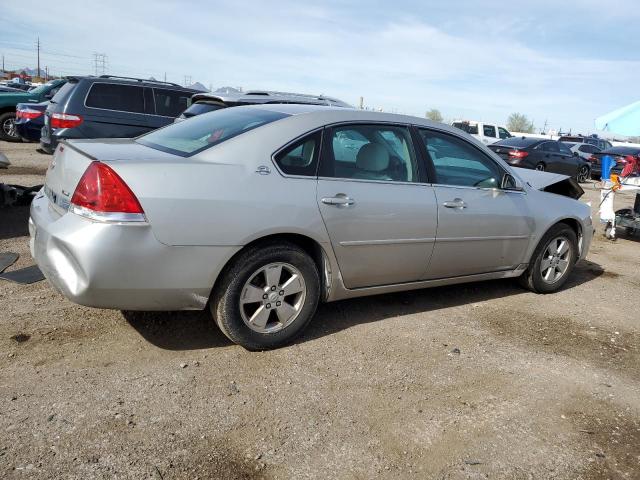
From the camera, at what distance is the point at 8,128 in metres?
14.5

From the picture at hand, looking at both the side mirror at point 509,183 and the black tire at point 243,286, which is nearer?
the black tire at point 243,286

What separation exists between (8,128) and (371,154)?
1393cm

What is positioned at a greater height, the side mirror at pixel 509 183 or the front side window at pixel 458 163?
the front side window at pixel 458 163

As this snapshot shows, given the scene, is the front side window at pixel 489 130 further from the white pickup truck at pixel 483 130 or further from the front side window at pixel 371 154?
the front side window at pixel 371 154

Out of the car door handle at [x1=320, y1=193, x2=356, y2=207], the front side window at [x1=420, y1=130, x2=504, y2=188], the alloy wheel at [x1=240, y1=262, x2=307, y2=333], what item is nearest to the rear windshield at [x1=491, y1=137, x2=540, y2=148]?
the front side window at [x1=420, y1=130, x2=504, y2=188]

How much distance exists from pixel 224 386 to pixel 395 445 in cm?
100

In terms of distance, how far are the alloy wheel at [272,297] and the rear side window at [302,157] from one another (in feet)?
1.96

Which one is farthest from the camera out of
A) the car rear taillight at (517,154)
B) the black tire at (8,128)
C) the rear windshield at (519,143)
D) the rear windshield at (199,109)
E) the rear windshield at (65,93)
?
the rear windshield at (519,143)

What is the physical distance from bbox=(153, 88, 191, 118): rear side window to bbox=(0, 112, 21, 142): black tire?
240 inches

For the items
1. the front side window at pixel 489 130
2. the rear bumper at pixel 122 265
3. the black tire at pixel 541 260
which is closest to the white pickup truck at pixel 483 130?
the front side window at pixel 489 130

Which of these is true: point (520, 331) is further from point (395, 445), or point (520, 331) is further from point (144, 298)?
point (144, 298)

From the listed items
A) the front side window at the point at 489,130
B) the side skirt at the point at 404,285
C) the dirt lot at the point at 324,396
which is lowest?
the dirt lot at the point at 324,396

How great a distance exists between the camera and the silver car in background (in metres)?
2.93

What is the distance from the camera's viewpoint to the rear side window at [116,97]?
983 centimetres
